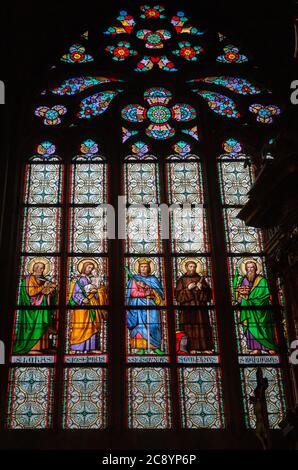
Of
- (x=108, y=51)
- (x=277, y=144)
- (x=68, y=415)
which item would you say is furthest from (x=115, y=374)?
(x=108, y=51)

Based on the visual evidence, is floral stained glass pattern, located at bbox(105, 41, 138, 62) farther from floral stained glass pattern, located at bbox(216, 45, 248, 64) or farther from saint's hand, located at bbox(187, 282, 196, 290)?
saint's hand, located at bbox(187, 282, 196, 290)

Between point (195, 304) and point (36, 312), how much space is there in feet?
8.00

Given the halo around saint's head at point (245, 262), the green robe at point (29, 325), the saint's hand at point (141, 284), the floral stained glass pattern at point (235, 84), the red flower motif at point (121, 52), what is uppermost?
the red flower motif at point (121, 52)

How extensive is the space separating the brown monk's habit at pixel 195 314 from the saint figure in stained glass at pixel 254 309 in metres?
0.53

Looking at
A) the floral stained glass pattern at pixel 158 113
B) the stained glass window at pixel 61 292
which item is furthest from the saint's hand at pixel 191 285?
the floral stained glass pattern at pixel 158 113

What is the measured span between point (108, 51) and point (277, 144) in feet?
20.2

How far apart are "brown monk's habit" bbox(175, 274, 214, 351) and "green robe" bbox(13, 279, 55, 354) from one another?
2003 millimetres

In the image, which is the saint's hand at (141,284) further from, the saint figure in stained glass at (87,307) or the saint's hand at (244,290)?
the saint's hand at (244,290)

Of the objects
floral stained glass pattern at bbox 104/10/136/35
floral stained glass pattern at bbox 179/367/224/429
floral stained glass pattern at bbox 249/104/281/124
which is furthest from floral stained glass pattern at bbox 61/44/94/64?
floral stained glass pattern at bbox 179/367/224/429

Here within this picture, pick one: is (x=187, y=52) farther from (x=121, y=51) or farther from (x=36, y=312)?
(x=36, y=312)

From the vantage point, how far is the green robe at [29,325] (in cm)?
1261

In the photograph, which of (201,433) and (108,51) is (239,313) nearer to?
(201,433)

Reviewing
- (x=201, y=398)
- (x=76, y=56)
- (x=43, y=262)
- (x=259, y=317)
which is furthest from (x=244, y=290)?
(x=76, y=56)
